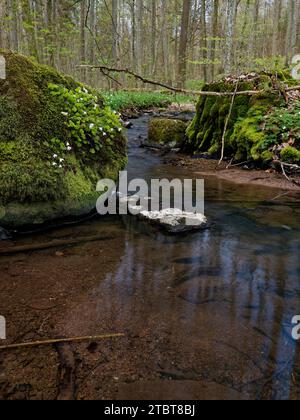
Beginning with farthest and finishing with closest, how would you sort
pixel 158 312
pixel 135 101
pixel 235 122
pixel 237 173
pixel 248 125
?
pixel 135 101, pixel 235 122, pixel 248 125, pixel 237 173, pixel 158 312

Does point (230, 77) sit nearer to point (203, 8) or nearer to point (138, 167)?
point (138, 167)

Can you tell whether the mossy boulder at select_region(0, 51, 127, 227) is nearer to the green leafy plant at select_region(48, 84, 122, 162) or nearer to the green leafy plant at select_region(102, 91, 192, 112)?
the green leafy plant at select_region(48, 84, 122, 162)

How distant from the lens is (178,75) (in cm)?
2064

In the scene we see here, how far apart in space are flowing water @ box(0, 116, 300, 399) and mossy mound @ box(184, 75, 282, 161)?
12.6 feet

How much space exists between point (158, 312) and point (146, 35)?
36.0 m

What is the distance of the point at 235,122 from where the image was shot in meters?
8.64

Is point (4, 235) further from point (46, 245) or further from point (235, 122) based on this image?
point (235, 122)

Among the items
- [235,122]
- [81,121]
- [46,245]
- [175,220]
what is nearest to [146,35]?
[235,122]

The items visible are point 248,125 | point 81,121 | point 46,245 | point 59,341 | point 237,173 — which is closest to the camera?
point 59,341

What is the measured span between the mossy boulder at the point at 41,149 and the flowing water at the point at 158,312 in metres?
0.36

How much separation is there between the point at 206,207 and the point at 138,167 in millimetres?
2916

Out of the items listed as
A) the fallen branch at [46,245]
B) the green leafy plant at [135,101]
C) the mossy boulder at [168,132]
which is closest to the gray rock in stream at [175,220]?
the fallen branch at [46,245]

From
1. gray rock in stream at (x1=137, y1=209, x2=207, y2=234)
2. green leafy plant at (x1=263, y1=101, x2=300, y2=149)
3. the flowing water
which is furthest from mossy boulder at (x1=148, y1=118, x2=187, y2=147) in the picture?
the flowing water

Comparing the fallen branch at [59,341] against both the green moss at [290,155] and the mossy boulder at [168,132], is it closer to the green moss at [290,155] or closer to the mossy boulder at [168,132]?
the green moss at [290,155]
